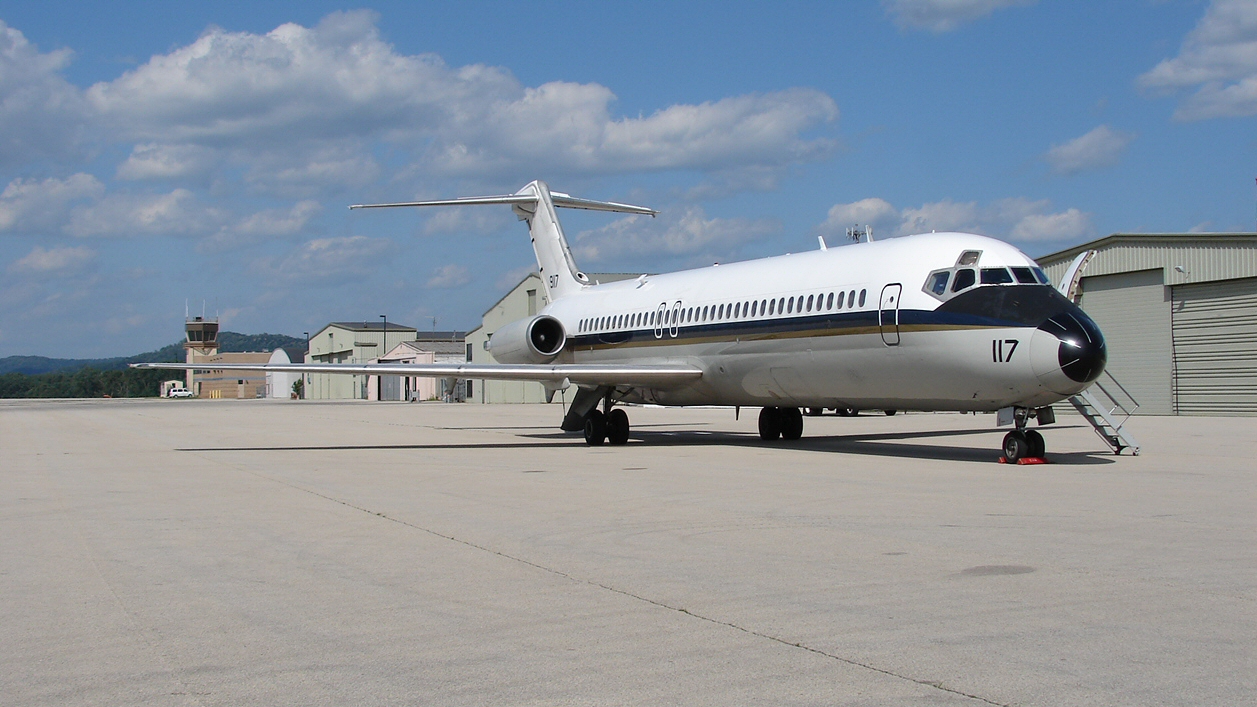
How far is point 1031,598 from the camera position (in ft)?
20.9

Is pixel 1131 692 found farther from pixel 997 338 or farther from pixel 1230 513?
pixel 997 338

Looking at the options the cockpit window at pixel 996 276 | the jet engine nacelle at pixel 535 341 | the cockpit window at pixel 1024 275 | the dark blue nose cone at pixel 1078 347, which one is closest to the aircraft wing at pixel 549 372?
the jet engine nacelle at pixel 535 341

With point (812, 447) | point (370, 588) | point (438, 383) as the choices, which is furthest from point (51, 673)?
point (438, 383)

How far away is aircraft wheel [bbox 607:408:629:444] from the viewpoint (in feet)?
74.0

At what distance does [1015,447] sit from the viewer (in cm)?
1578

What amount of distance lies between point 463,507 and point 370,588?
14.0ft

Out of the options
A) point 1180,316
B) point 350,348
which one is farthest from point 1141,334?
point 350,348

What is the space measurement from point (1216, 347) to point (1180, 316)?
1.63m

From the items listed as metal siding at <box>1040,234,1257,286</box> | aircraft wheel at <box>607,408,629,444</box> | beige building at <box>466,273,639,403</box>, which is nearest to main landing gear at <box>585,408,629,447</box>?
aircraft wheel at <box>607,408,629,444</box>

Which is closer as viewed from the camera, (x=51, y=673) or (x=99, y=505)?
(x=51, y=673)

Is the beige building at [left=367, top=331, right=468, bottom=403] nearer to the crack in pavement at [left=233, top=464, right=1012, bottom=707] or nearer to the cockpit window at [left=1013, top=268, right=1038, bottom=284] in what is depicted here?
the cockpit window at [left=1013, top=268, right=1038, bottom=284]

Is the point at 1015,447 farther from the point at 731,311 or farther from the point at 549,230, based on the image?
the point at 549,230

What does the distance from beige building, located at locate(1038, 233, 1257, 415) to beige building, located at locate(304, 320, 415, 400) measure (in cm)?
7535

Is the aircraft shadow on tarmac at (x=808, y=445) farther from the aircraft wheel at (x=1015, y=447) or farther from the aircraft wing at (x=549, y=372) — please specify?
the aircraft wing at (x=549, y=372)
